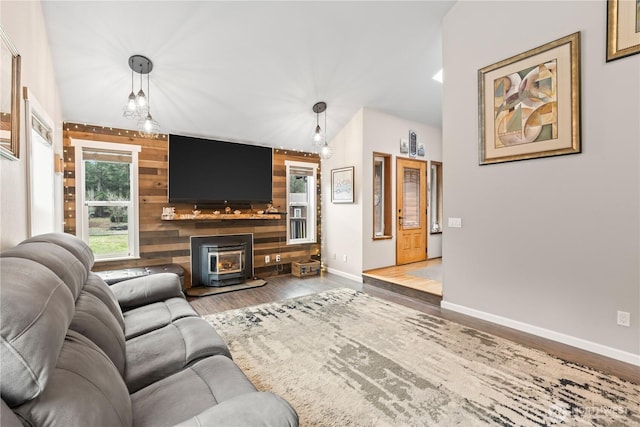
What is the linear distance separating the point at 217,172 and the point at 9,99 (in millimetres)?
2945

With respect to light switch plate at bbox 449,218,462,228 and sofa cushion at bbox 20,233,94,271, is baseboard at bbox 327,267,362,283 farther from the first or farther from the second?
sofa cushion at bbox 20,233,94,271

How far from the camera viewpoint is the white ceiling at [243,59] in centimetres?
296

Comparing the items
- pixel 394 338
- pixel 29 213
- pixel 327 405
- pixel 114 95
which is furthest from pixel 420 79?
pixel 29 213

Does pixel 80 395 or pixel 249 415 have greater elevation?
pixel 80 395

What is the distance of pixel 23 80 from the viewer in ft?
7.20

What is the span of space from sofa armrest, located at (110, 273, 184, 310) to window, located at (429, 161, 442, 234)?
537cm

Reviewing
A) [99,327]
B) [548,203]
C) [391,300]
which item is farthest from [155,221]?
[548,203]

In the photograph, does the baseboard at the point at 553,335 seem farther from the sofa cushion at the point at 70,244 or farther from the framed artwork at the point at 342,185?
the sofa cushion at the point at 70,244

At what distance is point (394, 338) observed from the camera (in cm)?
285

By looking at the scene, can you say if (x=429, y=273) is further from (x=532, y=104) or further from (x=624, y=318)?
(x=532, y=104)

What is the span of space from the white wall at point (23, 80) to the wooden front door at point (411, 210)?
4914 mm

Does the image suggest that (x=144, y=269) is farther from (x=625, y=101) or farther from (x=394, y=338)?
(x=625, y=101)

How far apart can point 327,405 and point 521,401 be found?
125cm

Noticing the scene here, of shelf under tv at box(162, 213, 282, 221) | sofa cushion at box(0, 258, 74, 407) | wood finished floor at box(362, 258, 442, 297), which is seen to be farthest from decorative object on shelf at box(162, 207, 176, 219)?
sofa cushion at box(0, 258, 74, 407)
